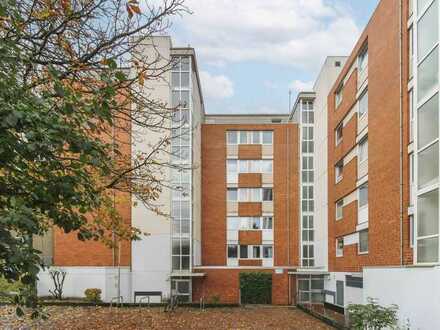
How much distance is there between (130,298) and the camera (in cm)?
3141

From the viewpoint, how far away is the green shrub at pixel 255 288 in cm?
3650

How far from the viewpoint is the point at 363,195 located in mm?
24141

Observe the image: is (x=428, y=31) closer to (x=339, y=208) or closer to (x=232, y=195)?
(x=339, y=208)

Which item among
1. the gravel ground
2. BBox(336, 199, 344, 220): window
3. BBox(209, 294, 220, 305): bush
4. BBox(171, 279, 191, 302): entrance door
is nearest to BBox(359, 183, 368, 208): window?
BBox(336, 199, 344, 220): window

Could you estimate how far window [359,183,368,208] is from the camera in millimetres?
23627

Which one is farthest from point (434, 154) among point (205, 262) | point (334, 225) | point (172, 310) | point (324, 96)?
point (205, 262)

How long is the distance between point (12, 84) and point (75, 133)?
631 mm

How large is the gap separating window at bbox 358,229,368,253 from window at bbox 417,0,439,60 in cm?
1176

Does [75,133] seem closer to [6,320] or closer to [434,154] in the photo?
[434,154]

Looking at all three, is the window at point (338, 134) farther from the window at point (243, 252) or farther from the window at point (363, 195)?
the window at point (243, 252)

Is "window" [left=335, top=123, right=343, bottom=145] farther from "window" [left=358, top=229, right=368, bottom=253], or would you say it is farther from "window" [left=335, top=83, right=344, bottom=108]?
"window" [left=358, top=229, right=368, bottom=253]

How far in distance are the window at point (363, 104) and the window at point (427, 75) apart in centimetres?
1030

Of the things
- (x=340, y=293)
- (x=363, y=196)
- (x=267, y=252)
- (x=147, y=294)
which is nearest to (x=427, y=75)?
(x=363, y=196)

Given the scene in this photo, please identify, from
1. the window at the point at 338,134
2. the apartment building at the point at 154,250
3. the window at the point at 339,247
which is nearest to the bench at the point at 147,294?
the apartment building at the point at 154,250
